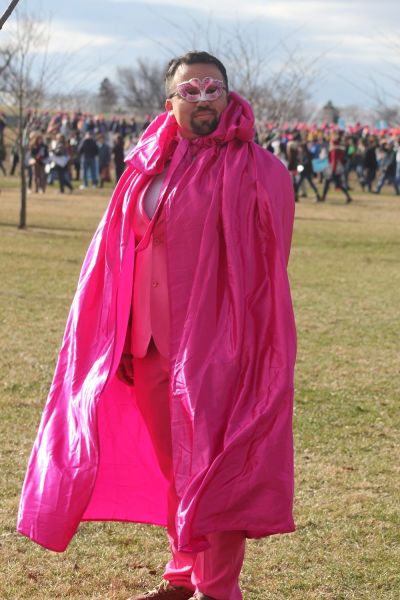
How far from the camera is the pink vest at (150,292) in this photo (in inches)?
148

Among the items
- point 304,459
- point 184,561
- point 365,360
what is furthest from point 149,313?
point 365,360

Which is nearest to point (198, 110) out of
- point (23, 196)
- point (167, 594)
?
point (167, 594)

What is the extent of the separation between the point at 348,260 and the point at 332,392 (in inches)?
377

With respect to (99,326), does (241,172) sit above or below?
above

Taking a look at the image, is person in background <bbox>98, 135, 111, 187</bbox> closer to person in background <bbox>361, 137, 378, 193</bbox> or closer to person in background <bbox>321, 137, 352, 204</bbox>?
→ person in background <bbox>321, 137, 352, 204</bbox>

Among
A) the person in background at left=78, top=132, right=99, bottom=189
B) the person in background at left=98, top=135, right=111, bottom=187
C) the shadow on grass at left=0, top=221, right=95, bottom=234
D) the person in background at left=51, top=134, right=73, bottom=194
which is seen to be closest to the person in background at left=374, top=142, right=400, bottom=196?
the person in background at left=98, top=135, right=111, bottom=187

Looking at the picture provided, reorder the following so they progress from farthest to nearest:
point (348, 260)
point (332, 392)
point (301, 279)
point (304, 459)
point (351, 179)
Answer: point (351, 179) < point (348, 260) < point (301, 279) < point (332, 392) < point (304, 459)

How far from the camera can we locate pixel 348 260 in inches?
674

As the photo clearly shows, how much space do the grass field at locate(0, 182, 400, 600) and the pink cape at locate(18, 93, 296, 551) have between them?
66cm

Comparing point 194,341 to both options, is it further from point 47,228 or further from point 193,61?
point 47,228

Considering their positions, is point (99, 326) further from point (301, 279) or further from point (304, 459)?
point (301, 279)

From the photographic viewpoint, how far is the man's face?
3.79 meters

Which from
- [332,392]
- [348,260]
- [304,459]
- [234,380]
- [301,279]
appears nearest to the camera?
[234,380]

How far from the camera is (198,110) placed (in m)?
3.79
